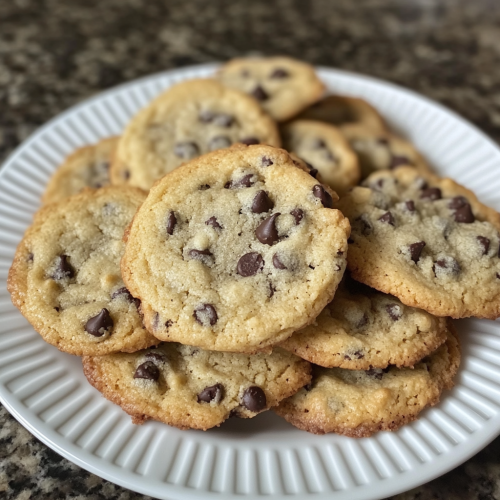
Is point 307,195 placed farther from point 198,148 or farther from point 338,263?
point 198,148

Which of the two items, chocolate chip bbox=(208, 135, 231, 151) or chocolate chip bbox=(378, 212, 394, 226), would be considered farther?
chocolate chip bbox=(208, 135, 231, 151)

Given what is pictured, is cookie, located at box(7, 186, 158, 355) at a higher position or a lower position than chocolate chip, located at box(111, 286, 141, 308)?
lower

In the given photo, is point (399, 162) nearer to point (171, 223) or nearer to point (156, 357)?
point (171, 223)

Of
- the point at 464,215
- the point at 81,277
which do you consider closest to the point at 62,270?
the point at 81,277

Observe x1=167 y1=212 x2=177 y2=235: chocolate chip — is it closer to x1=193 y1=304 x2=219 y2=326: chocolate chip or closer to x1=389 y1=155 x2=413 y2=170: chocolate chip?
x1=193 y1=304 x2=219 y2=326: chocolate chip

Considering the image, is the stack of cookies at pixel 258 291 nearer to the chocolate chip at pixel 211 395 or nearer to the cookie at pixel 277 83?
the chocolate chip at pixel 211 395

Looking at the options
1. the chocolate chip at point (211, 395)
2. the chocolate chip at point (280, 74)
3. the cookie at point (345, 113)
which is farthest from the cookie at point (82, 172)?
the chocolate chip at point (211, 395)

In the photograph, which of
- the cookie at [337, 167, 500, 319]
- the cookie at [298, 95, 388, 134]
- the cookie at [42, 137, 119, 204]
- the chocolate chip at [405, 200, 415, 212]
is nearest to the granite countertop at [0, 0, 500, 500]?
the cookie at [42, 137, 119, 204]

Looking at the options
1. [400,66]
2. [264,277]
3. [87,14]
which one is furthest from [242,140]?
[87,14]
